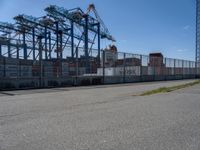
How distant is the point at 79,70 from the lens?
2078cm

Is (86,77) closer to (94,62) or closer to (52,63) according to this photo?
(94,62)

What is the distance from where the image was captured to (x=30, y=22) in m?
48.7

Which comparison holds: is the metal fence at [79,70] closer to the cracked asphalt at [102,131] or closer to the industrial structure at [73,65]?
the industrial structure at [73,65]

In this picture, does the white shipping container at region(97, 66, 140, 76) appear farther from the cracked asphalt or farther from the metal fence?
the cracked asphalt

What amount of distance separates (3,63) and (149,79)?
794 inches

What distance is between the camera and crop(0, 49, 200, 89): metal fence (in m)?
16.8

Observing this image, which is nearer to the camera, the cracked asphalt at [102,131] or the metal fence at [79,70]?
the cracked asphalt at [102,131]

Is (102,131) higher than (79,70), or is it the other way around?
(79,70)

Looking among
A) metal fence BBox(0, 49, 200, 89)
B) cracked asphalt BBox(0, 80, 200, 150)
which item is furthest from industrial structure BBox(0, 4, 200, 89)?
cracked asphalt BBox(0, 80, 200, 150)

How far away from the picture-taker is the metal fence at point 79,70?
16812 mm

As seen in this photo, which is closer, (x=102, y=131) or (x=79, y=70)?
(x=102, y=131)

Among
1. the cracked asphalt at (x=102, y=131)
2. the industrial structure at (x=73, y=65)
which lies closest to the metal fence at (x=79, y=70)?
the industrial structure at (x=73, y=65)

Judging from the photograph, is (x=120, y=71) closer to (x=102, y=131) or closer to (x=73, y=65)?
(x=73, y=65)

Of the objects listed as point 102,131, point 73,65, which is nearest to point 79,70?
point 73,65
